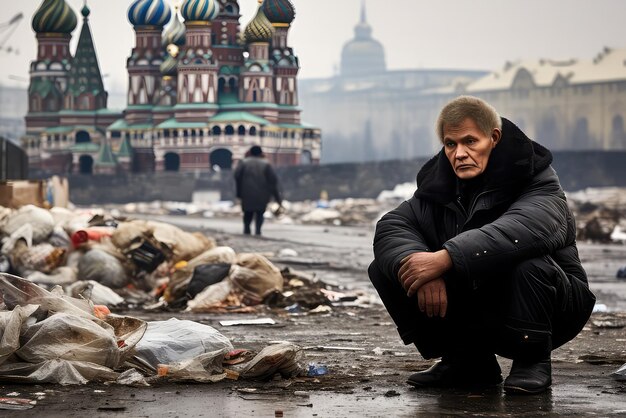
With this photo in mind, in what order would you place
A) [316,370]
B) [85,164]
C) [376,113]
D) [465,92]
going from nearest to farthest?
[316,370] < [85,164] < [465,92] < [376,113]

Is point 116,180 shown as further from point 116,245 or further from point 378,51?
point 378,51

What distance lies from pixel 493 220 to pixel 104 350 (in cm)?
132

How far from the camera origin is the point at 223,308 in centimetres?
873

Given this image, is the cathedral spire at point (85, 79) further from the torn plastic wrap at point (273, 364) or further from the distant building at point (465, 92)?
the torn plastic wrap at point (273, 364)

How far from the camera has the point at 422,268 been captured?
4.26m

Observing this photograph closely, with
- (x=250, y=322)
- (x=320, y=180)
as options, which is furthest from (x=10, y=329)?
(x=320, y=180)

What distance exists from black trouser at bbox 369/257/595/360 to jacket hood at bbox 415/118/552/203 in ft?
0.91

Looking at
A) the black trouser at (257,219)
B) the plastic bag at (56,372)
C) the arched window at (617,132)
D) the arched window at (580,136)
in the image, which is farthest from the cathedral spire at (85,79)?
the plastic bag at (56,372)

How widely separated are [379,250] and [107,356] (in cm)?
98

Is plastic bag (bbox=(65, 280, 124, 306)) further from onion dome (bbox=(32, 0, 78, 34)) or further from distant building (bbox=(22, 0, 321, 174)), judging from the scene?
onion dome (bbox=(32, 0, 78, 34))

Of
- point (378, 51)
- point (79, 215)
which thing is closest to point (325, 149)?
point (378, 51)

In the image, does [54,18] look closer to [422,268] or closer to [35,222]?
[35,222]

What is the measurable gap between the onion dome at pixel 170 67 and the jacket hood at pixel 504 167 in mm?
69995

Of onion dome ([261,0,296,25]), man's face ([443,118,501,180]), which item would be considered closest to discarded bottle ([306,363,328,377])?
man's face ([443,118,501,180])
